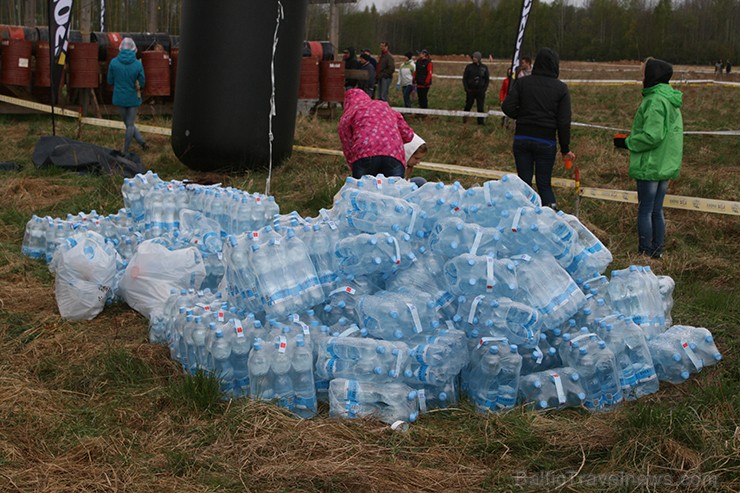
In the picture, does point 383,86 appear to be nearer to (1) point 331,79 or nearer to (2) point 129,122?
(1) point 331,79

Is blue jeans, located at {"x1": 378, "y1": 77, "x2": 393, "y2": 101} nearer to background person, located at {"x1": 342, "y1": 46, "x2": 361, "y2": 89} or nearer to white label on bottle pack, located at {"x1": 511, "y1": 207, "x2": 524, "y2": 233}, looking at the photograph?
background person, located at {"x1": 342, "y1": 46, "x2": 361, "y2": 89}

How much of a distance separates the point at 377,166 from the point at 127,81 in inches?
247

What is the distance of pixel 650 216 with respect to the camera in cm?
776

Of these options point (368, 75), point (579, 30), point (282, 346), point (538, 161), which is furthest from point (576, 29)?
point (282, 346)

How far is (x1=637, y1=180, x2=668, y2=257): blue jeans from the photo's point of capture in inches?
301

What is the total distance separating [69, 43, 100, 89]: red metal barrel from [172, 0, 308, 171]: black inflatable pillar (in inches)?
241

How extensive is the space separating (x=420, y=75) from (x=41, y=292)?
→ 48.2ft

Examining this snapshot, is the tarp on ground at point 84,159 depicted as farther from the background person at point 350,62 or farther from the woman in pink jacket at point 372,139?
the background person at point 350,62

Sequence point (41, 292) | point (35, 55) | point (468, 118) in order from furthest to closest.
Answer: point (468, 118) → point (35, 55) → point (41, 292)

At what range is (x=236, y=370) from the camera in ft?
15.1

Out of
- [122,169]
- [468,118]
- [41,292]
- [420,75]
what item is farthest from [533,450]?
[420,75]

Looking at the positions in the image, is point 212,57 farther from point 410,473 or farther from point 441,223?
point 410,473

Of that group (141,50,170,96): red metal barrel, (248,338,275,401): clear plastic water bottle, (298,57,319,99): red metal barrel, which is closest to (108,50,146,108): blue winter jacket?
(141,50,170,96): red metal barrel

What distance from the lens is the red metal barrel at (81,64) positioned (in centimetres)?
1631
